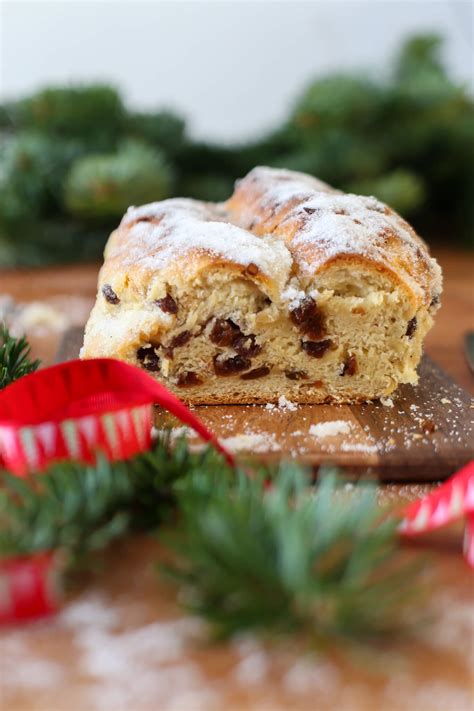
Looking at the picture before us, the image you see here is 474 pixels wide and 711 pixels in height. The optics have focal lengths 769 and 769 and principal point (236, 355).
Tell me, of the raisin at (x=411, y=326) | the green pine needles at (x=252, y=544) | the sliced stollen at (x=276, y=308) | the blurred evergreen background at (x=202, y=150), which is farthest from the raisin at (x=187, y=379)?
the blurred evergreen background at (x=202, y=150)

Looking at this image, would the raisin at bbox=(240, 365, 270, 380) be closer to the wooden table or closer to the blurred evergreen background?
the wooden table

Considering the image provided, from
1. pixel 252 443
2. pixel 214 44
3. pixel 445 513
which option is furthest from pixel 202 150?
pixel 445 513

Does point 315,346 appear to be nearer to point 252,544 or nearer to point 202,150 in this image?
point 252,544

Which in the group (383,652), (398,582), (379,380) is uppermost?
(379,380)

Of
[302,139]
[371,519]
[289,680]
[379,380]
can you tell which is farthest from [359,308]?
[302,139]

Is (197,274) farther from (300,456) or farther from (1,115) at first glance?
(1,115)
